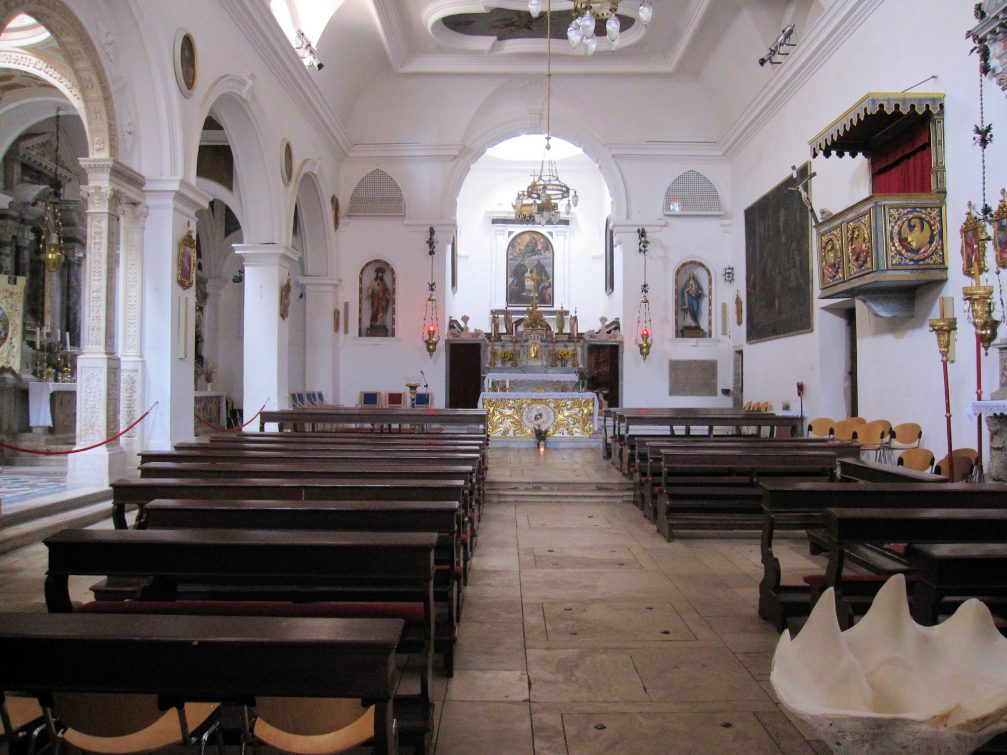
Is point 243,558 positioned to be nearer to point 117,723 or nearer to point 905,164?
point 117,723

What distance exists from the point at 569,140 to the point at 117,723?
1666 cm

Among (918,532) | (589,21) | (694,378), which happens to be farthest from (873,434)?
(694,378)

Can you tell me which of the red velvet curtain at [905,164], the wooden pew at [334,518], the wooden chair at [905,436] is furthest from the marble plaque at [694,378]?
the wooden pew at [334,518]

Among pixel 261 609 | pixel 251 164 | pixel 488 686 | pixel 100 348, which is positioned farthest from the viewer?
pixel 251 164

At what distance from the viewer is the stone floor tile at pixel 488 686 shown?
300 centimetres

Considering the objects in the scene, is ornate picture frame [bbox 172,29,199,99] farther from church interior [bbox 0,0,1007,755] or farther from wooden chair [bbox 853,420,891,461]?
wooden chair [bbox 853,420,891,461]

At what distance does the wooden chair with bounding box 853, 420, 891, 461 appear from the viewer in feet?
27.8

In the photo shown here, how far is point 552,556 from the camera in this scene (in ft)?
18.1

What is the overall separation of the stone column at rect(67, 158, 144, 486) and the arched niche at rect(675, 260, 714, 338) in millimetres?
12135

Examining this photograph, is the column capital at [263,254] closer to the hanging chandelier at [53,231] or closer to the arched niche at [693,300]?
the hanging chandelier at [53,231]

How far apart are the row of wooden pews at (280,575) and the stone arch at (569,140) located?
12.0 meters

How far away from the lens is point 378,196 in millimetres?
16734

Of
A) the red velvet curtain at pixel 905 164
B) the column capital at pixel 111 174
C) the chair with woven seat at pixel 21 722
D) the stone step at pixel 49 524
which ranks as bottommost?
the stone step at pixel 49 524

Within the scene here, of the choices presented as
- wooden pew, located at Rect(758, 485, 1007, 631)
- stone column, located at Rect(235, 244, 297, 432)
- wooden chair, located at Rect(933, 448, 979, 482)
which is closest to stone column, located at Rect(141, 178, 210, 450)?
stone column, located at Rect(235, 244, 297, 432)
